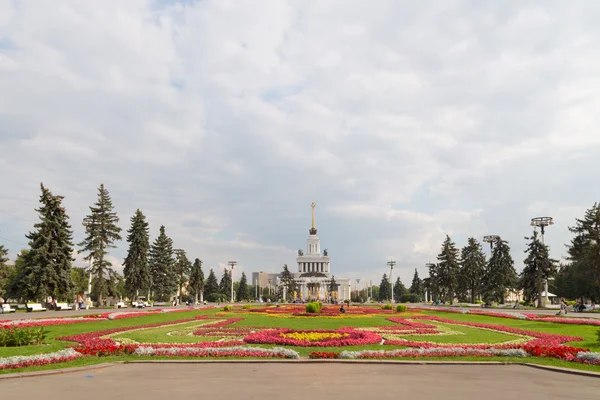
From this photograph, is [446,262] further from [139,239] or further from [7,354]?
[7,354]

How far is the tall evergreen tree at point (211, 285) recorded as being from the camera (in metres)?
107

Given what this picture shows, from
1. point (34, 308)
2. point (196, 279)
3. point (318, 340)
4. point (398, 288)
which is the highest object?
point (196, 279)

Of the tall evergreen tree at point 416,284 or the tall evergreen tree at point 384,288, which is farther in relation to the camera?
the tall evergreen tree at point 384,288

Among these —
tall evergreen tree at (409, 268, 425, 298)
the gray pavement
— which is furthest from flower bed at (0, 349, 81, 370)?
tall evergreen tree at (409, 268, 425, 298)

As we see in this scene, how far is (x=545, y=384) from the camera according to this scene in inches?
374

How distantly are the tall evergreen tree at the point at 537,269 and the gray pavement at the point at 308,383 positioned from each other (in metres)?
48.2

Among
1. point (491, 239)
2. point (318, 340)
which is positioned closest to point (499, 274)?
point (491, 239)

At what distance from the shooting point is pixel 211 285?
352 ft

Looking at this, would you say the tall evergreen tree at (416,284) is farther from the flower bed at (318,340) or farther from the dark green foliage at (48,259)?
the flower bed at (318,340)

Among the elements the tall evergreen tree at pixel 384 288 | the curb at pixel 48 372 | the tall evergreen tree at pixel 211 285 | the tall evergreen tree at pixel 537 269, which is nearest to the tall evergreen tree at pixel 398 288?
the tall evergreen tree at pixel 384 288

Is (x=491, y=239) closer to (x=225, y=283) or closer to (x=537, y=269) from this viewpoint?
(x=537, y=269)

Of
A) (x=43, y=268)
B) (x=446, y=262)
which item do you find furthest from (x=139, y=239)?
(x=446, y=262)

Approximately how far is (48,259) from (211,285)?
214 feet

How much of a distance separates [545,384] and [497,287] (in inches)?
2254
